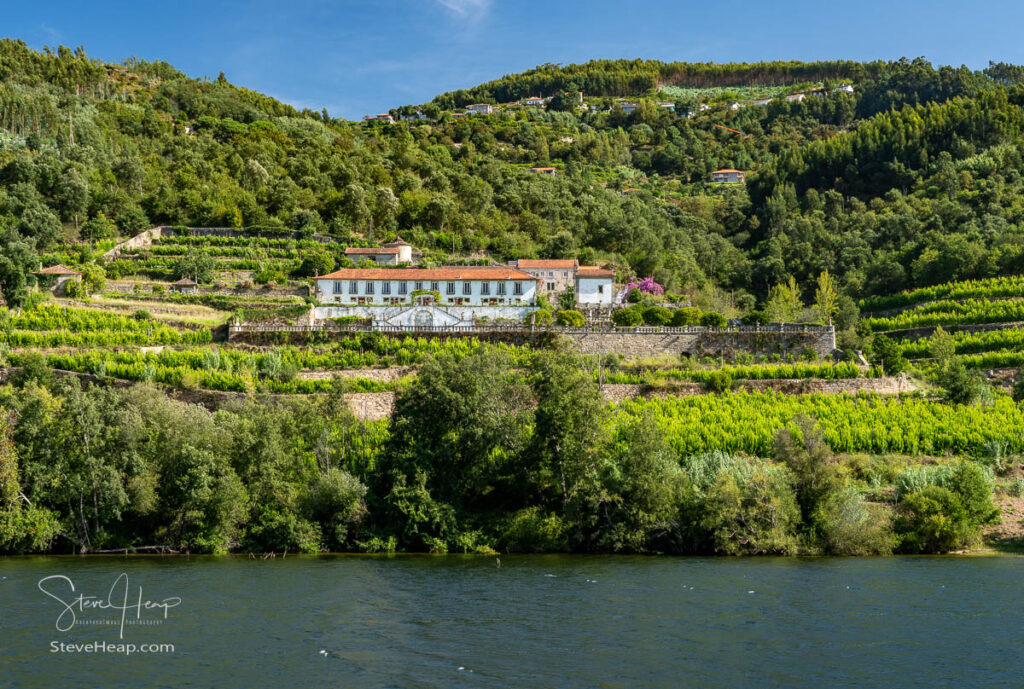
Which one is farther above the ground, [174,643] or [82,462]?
[82,462]

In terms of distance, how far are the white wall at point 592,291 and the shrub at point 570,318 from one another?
21.3ft

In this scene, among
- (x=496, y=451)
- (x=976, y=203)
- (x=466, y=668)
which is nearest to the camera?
(x=466, y=668)

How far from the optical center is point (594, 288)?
6681cm

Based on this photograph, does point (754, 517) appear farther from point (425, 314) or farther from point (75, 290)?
point (75, 290)

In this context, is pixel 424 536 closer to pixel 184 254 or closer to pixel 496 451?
pixel 496 451

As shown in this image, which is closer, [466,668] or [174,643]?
[466,668]

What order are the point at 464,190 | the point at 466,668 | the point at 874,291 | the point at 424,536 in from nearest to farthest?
the point at 466,668 < the point at 424,536 < the point at 874,291 < the point at 464,190

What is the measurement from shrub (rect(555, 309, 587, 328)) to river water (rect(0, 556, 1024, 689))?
2512 centimetres

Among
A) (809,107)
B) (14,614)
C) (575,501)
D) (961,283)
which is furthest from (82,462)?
(809,107)

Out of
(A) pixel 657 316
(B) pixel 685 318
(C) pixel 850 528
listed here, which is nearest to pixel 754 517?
(C) pixel 850 528

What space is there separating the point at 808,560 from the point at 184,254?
51.4 m

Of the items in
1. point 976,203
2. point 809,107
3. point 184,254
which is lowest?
point 184,254

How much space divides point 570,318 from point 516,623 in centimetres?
3386

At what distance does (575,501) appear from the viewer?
37.6m
